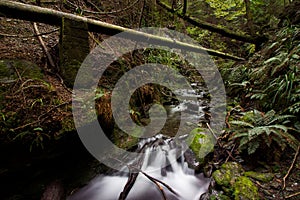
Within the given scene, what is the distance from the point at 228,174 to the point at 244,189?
318mm

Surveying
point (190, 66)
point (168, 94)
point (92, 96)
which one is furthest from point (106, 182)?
point (190, 66)

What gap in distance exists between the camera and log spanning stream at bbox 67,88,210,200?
9.57 ft

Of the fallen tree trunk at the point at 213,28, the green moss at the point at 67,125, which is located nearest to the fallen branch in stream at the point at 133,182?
the green moss at the point at 67,125

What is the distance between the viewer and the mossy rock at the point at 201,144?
3382mm

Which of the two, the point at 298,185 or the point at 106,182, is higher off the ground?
the point at 298,185

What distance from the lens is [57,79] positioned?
3.35 metres

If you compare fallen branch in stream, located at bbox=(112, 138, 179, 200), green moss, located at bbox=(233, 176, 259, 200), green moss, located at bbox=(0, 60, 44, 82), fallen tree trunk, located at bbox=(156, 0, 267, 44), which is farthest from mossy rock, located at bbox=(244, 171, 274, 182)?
fallen tree trunk, located at bbox=(156, 0, 267, 44)

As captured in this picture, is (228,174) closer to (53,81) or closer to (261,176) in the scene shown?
(261,176)

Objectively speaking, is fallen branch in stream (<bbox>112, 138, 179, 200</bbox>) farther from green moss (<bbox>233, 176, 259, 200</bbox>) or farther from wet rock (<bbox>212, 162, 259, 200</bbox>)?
green moss (<bbox>233, 176, 259, 200</bbox>)

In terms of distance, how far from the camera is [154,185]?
121 inches

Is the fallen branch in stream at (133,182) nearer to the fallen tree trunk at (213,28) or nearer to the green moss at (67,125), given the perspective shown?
the green moss at (67,125)

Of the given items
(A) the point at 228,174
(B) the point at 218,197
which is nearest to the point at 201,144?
(A) the point at 228,174

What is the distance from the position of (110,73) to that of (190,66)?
601 cm

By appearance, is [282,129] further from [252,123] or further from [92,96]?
[92,96]
